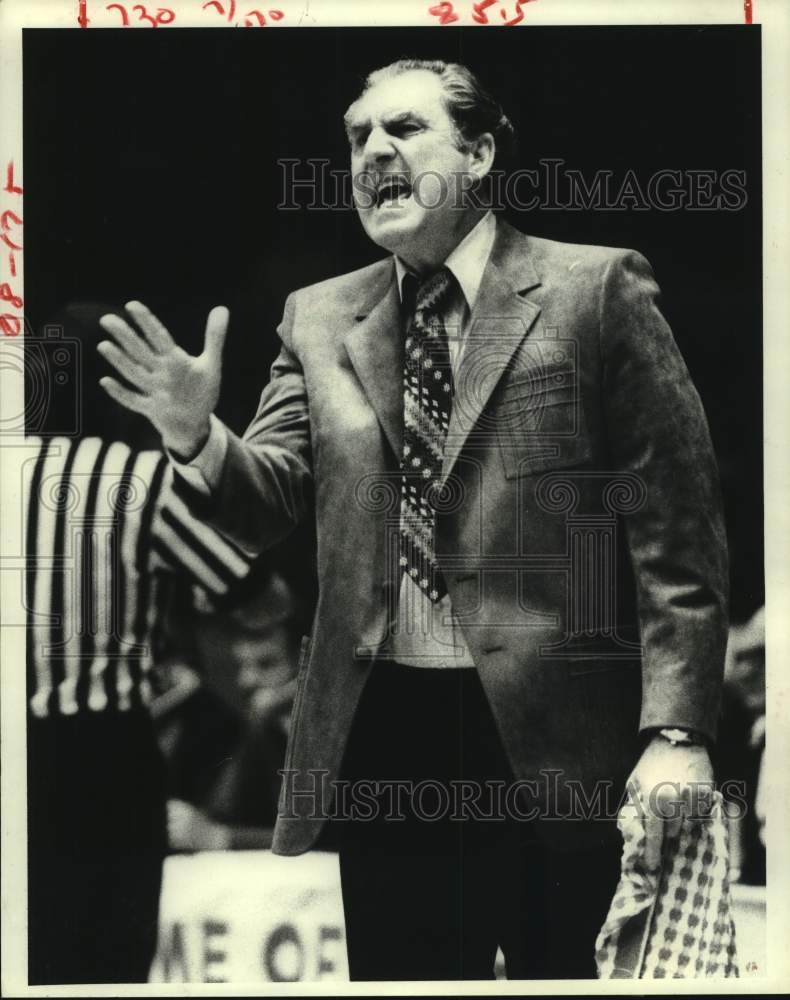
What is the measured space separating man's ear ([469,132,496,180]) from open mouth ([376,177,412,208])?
253 millimetres

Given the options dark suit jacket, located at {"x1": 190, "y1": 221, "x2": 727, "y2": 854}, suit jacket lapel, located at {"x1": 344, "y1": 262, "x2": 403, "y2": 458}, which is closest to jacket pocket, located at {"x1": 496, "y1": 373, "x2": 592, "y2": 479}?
dark suit jacket, located at {"x1": 190, "y1": 221, "x2": 727, "y2": 854}

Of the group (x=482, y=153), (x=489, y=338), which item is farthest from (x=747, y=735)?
(x=482, y=153)

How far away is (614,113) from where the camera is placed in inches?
190

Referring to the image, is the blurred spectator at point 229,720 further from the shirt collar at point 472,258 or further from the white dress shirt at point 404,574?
the shirt collar at point 472,258

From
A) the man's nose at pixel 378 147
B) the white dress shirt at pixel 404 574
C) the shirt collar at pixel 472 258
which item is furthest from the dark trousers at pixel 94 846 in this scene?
the man's nose at pixel 378 147

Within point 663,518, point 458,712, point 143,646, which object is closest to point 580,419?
point 663,518

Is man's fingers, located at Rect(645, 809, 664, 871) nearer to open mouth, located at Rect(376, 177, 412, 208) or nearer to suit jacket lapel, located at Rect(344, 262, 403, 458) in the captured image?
suit jacket lapel, located at Rect(344, 262, 403, 458)

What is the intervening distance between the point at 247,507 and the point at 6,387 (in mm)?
1030

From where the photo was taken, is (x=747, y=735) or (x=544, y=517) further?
(x=747, y=735)

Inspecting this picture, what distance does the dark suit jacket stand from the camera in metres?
4.66

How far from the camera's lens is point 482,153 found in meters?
4.77

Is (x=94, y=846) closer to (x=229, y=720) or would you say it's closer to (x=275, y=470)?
(x=229, y=720)

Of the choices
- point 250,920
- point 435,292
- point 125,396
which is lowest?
point 250,920

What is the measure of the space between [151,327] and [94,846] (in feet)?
6.41
